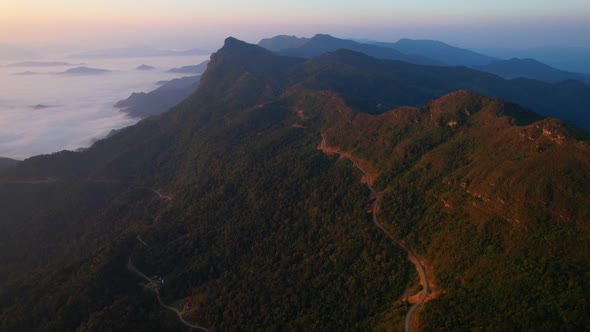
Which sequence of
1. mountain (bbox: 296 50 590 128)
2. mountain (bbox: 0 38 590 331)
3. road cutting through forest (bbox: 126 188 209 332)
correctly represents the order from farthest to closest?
1. mountain (bbox: 296 50 590 128)
2. road cutting through forest (bbox: 126 188 209 332)
3. mountain (bbox: 0 38 590 331)

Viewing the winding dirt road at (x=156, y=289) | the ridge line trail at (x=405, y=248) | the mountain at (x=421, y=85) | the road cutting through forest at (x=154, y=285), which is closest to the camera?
the ridge line trail at (x=405, y=248)

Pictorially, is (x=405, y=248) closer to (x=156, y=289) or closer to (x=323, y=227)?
(x=323, y=227)

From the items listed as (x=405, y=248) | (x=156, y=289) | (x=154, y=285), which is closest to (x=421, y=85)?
(x=405, y=248)

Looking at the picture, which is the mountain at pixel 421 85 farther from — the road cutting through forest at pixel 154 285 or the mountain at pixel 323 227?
the road cutting through forest at pixel 154 285

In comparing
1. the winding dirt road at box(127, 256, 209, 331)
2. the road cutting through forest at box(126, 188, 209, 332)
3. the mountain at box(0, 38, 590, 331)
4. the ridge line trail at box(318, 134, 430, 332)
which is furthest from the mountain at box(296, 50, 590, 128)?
the winding dirt road at box(127, 256, 209, 331)

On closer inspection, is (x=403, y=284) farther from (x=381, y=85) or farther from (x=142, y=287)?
(x=381, y=85)

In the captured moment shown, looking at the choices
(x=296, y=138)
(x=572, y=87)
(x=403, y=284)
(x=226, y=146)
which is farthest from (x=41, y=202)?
(x=572, y=87)

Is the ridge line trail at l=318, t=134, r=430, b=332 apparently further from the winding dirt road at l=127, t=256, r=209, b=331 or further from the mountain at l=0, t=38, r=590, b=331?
the winding dirt road at l=127, t=256, r=209, b=331

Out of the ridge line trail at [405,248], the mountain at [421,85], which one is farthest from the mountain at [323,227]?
the mountain at [421,85]

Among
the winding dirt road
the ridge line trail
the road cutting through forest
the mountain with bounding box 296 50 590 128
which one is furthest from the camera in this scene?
the mountain with bounding box 296 50 590 128
